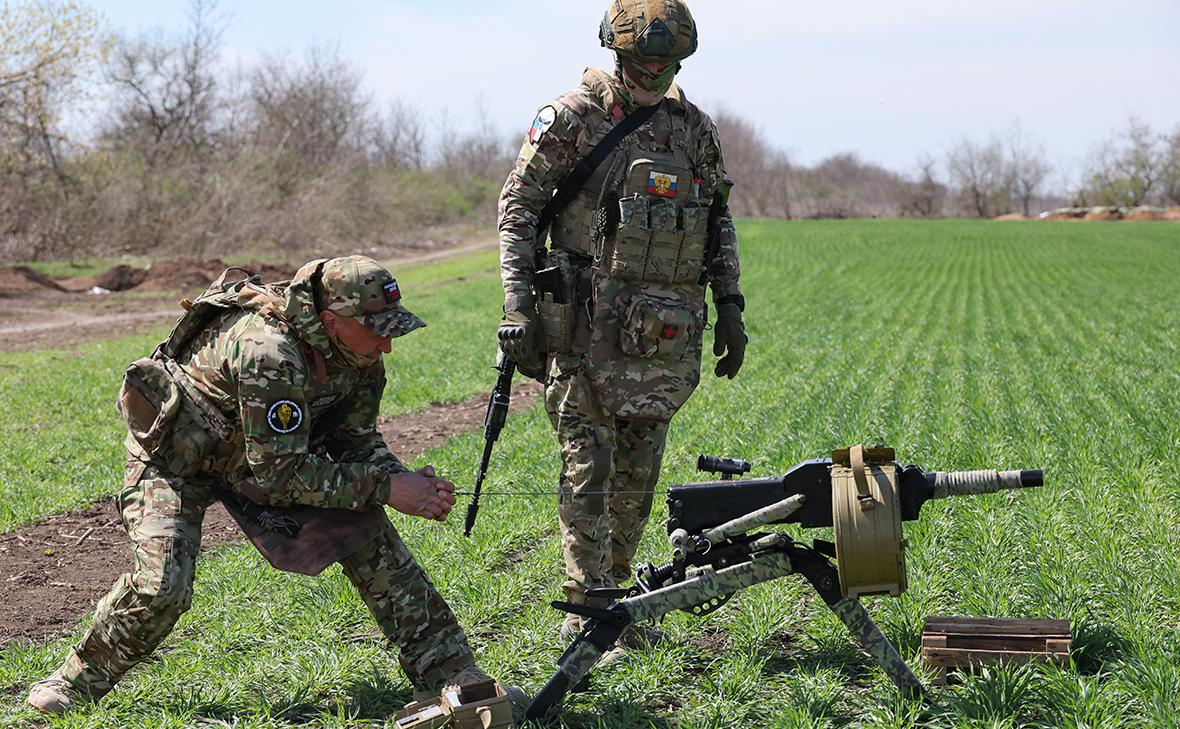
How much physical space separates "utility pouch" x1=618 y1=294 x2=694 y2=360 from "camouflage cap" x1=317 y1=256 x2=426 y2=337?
42.3 inches

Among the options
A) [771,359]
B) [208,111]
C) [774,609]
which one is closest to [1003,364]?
[771,359]

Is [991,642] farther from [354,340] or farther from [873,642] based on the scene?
[354,340]

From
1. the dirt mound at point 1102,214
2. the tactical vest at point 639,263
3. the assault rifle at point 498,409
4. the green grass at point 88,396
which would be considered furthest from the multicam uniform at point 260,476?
the dirt mound at point 1102,214

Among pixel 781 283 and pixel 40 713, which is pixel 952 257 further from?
pixel 40 713

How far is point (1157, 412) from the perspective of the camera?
9.87 meters

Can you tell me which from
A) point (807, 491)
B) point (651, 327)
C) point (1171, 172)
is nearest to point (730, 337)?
point (651, 327)

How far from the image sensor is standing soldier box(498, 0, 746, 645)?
15.9ft

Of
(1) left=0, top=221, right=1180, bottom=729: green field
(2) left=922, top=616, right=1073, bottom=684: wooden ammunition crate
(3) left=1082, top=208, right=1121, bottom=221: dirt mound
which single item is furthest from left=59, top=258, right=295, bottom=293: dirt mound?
(3) left=1082, top=208, right=1121, bottom=221: dirt mound

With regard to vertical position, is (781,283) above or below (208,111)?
below

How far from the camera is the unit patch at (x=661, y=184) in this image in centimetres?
488

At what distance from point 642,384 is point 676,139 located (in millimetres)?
1076

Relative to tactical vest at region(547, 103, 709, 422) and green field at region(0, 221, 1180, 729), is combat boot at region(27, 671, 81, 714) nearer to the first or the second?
green field at region(0, 221, 1180, 729)

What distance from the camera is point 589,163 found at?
490 centimetres

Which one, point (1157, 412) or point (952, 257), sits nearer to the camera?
point (1157, 412)
